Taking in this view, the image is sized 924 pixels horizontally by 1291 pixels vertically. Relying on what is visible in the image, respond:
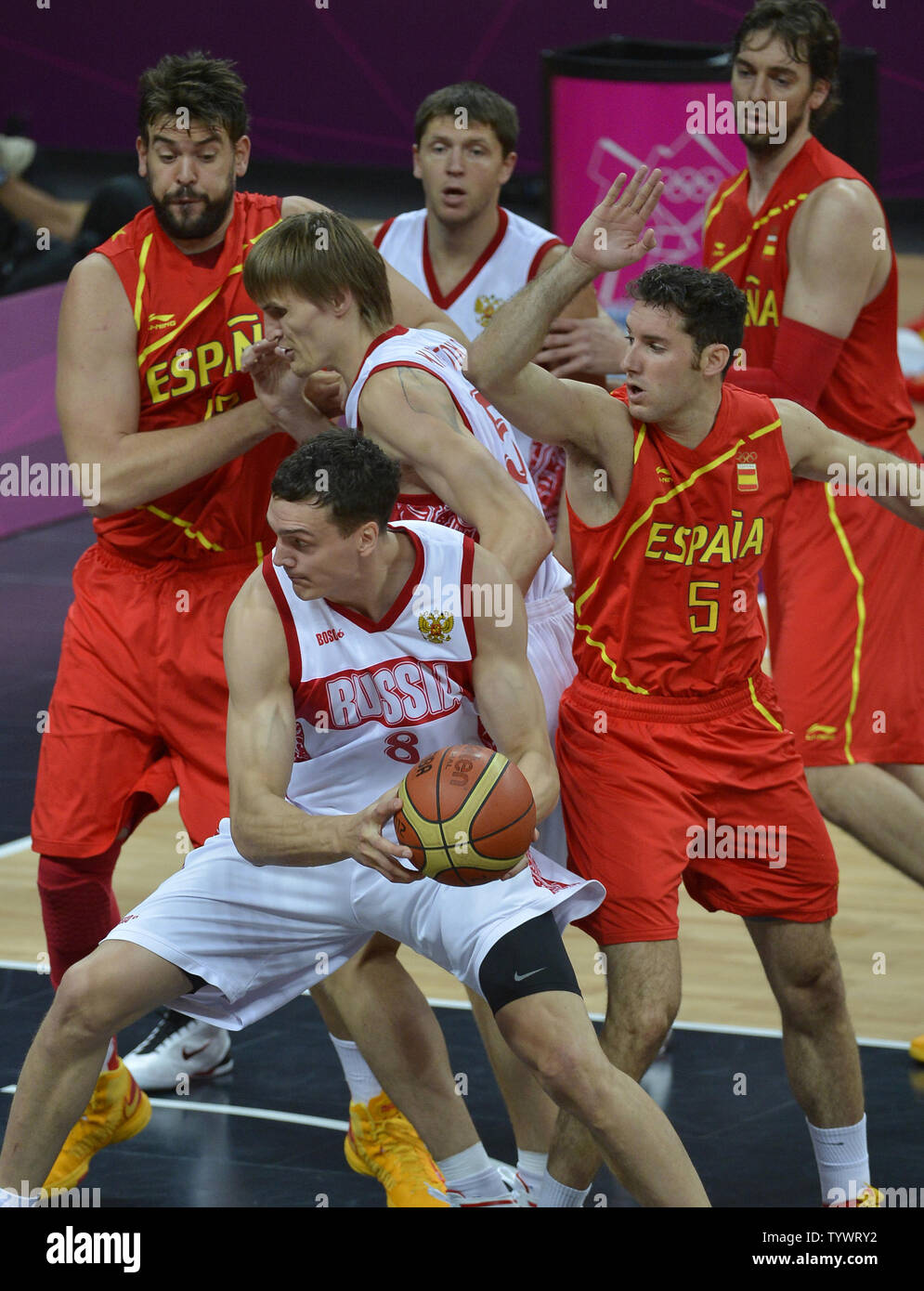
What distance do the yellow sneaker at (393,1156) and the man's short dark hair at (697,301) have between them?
1.88 metres

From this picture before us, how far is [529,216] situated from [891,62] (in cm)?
322

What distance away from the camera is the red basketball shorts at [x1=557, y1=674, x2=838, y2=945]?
13.9ft

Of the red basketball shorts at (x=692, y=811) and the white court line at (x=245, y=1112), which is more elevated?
the red basketball shorts at (x=692, y=811)

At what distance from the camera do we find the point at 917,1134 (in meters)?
5.02

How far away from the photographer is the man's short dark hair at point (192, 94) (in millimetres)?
4723

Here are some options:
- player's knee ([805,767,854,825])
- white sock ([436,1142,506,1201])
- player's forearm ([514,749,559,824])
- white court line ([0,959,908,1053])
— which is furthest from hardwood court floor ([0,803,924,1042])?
player's forearm ([514,749,559,824])

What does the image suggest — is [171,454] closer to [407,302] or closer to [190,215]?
[190,215]

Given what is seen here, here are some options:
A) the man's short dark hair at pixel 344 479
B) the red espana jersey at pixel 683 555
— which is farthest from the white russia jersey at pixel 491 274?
the man's short dark hair at pixel 344 479

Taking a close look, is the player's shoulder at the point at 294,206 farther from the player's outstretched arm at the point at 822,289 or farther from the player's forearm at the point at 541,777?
the player's forearm at the point at 541,777

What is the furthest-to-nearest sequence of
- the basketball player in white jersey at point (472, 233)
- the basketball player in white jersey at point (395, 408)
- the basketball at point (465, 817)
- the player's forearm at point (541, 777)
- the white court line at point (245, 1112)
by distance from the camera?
the basketball player in white jersey at point (472, 233)
the white court line at point (245, 1112)
the basketball player in white jersey at point (395, 408)
the player's forearm at point (541, 777)
the basketball at point (465, 817)

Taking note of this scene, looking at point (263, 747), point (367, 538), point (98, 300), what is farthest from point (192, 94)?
point (263, 747)

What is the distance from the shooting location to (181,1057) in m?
5.46
